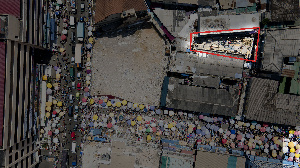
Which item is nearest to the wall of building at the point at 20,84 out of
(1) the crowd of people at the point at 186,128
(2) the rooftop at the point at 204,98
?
(1) the crowd of people at the point at 186,128

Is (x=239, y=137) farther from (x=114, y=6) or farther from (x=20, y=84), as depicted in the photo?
(x=20, y=84)

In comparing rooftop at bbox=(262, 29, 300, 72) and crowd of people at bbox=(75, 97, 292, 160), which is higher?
rooftop at bbox=(262, 29, 300, 72)

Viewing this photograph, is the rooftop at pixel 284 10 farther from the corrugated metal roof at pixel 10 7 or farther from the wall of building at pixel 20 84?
the corrugated metal roof at pixel 10 7

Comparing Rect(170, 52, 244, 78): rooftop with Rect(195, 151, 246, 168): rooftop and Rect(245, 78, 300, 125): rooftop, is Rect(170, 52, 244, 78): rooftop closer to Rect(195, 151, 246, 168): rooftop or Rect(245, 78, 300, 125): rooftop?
Rect(245, 78, 300, 125): rooftop

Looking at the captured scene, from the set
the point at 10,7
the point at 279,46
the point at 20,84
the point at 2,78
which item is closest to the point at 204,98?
the point at 279,46

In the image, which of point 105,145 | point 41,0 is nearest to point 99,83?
point 105,145

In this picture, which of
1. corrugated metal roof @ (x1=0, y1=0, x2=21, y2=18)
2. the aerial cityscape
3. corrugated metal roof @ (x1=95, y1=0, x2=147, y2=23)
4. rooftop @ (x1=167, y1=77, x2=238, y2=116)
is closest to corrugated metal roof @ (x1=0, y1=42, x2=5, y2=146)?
the aerial cityscape
